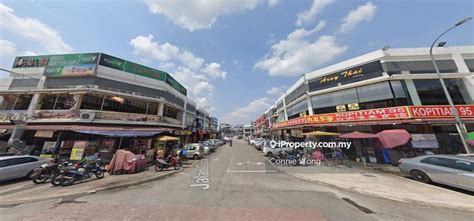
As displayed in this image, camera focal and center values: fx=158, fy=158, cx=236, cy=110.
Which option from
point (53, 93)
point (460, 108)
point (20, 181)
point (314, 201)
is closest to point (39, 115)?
point (53, 93)

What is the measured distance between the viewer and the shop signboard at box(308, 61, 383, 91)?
15531mm

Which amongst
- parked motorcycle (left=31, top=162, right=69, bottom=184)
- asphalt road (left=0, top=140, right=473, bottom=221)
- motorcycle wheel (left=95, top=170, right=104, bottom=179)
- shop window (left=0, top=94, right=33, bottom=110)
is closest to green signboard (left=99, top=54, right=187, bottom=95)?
shop window (left=0, top=94, right=33, bottom=110)

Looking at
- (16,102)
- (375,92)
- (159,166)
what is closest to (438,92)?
(375,92)

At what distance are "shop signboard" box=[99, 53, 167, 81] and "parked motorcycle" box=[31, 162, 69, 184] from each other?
12149 mm

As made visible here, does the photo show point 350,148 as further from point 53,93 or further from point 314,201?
point 53,93

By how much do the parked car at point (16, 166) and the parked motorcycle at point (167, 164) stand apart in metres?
7.29

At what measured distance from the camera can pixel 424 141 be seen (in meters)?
12.7

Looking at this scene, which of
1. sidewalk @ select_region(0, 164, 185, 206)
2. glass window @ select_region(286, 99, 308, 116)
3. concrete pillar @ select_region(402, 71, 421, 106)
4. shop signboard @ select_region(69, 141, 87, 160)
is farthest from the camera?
glass window @ select_region(286, 99, 308, 116)

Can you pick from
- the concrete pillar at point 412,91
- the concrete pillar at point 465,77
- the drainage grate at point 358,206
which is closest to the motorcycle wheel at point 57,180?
the drainage grate at point 358,206

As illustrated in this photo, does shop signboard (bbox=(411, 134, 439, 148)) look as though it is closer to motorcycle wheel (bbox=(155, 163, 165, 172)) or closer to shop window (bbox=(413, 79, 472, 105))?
shop window (bbox=(413, 79, 472, 105))

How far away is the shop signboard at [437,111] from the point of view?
12453mm

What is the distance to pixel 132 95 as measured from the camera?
18094mm

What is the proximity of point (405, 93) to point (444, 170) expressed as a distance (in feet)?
31.8

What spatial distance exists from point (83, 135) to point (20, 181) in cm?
689
